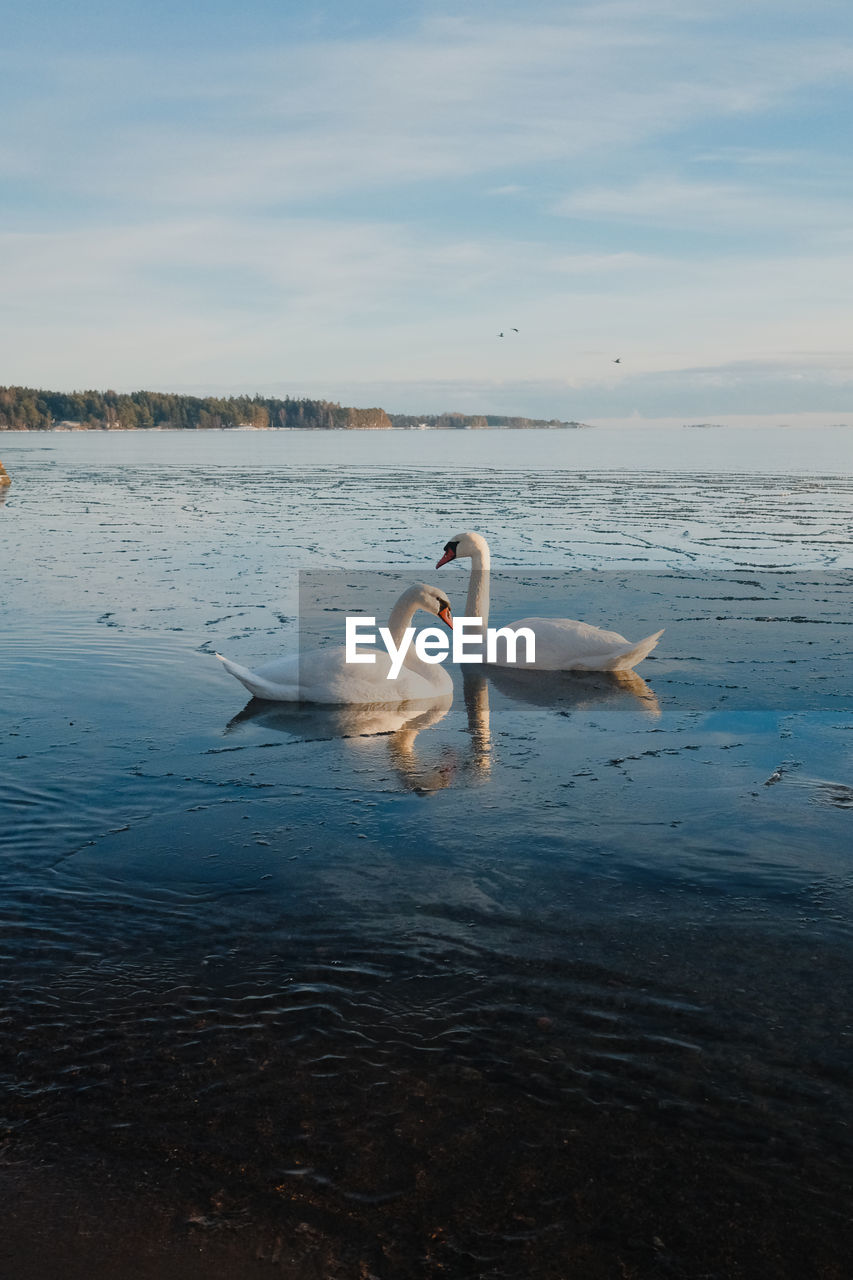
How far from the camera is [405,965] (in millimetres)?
4664

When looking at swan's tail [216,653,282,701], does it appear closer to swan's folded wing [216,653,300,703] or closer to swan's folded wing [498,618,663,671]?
Result: swan's folded wing [216,653,300,703]

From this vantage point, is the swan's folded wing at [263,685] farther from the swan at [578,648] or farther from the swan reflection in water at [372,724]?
the swan at [578,648]

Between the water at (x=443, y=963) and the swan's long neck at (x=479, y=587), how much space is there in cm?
112

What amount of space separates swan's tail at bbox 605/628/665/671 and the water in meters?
0.29

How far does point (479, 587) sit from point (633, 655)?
2.14m

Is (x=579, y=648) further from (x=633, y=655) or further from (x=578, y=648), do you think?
(x=633, y=655)

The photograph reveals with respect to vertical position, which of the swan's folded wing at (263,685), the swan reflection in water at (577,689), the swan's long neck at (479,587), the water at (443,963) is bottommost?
the water at (443,963)

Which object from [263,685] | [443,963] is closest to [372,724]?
[263,685]

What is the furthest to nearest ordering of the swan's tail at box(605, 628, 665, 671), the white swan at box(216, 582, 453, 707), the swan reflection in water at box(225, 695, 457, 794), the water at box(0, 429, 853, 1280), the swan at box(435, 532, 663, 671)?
the swan at box(435, 532, 663, 671) < the swan's tail at box(605, 628, 665, 671) < the white swan at box(216, 582, 453, 707) < the swan reflection in water at box(225, 695, 457, 794) < the water at box(0, 429, 853, 1280)

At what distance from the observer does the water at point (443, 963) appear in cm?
330

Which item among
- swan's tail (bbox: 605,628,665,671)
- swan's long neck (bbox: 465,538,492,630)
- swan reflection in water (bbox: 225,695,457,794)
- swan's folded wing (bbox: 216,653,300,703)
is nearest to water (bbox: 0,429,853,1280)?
swan reflection in water (bbox: 225,695,457,794)

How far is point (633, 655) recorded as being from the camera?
1015cm

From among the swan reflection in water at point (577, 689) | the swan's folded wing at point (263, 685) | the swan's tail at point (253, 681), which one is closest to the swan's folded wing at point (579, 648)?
the swan reflection in water at point (577, 689)

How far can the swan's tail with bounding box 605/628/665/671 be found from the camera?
9.98 m
